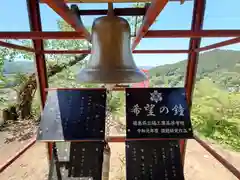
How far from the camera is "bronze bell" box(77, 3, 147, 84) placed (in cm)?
88

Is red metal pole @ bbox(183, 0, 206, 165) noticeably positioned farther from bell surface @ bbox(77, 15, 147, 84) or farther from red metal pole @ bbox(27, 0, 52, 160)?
red metal pole @ bbox(27, 0, 52, 160)

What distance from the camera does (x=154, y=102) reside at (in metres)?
1.27

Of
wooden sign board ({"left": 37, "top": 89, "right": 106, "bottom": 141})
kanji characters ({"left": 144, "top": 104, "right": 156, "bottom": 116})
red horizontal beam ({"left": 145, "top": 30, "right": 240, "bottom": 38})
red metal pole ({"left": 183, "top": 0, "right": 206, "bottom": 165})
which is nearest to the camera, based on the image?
red horizontal beam ({"left": 145, "top": 30, "right": 240, "bottom": 38})

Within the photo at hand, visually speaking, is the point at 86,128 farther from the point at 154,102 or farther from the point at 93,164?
the point at 154,102

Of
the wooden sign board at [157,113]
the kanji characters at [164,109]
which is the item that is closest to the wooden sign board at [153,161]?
the wooden sign board at [157,113]

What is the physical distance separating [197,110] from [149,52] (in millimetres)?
2348

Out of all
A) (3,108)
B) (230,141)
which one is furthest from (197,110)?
(3,108)

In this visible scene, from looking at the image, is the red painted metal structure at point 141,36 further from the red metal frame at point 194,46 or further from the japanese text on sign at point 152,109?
the japanese text on sign at point 152,109

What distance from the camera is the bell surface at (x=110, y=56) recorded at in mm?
876

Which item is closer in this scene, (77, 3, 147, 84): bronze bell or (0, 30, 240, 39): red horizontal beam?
(77, 3, 147, 84): bronze bell

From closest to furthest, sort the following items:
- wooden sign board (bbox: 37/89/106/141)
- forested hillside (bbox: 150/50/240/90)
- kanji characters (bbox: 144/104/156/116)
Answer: wooden sign board (bbox: 37/89/106/141) → kanji characters (bbox: 144/104/156/116) → forested hillside (bbox: 150/50/240/90)

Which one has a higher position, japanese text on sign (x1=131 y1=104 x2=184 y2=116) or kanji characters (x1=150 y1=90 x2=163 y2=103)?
kanji characters (x1=150 y1=90 x2=163 y2=103)

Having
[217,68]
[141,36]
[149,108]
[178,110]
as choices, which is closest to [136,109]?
[149,108]

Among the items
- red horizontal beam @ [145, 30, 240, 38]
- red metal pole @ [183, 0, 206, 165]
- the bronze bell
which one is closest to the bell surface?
the bronze bell
